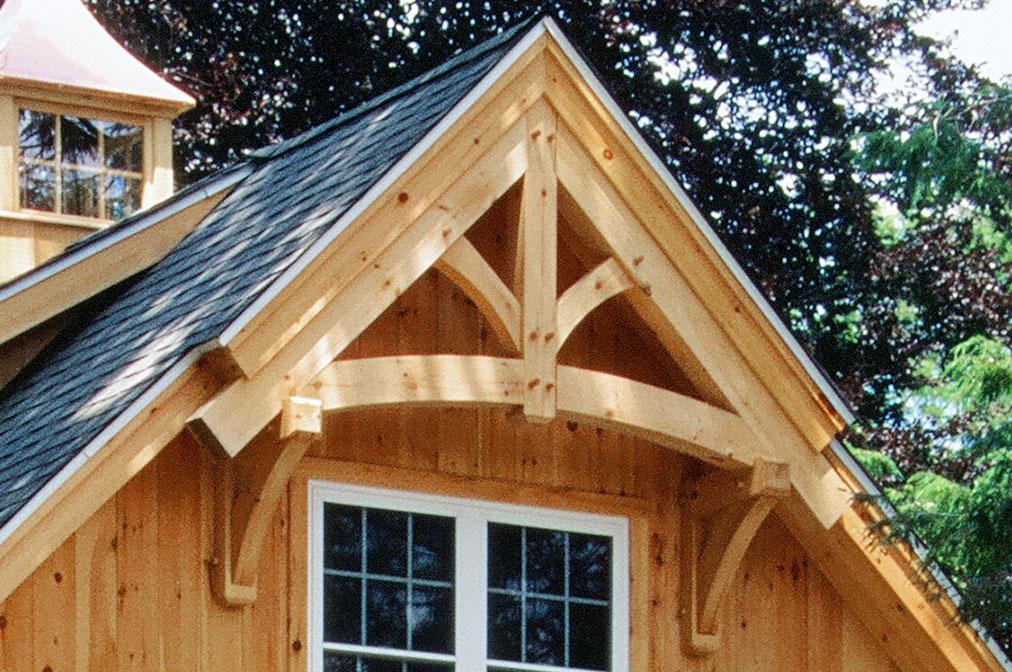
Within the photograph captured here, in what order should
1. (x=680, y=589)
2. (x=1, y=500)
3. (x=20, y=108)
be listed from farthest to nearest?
(x=20, y=108), (x=680, y=589), (x=1, y=500)

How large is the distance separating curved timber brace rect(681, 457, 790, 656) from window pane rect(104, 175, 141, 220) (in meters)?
4.47

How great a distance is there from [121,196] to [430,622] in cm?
473

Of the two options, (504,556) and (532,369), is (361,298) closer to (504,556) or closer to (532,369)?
(532,369)

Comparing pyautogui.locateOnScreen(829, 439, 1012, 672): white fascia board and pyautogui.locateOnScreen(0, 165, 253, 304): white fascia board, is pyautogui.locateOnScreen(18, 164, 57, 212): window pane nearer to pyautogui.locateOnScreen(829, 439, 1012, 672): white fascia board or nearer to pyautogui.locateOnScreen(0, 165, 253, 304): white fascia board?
pyautogui.locateOnScreen(0, 165, 253, 304): white fascia board

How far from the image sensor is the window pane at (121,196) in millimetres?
13625

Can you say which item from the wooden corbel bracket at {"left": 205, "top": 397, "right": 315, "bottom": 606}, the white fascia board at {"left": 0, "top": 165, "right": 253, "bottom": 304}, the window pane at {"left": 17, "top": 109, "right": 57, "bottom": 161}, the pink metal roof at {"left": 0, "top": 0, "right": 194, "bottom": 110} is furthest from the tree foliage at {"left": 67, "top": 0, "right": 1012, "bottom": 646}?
the wooden corbel bracket at {"left": 205, "top": 397, "right": 315, "bottom": 606}

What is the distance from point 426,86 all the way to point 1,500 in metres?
3.19

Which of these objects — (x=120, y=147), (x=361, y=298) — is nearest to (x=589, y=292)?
(x=361, y=298)

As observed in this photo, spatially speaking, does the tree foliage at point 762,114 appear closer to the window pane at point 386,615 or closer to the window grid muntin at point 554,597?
the window grid muntin at point 554,597

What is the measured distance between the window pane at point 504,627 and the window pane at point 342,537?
696 millimetres

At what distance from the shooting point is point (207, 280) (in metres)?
10.0

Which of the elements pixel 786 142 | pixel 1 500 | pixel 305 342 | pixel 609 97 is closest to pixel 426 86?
pixel 609 97

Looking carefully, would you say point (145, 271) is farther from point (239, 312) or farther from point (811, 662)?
point (811, 662)

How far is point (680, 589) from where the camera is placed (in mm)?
10711
